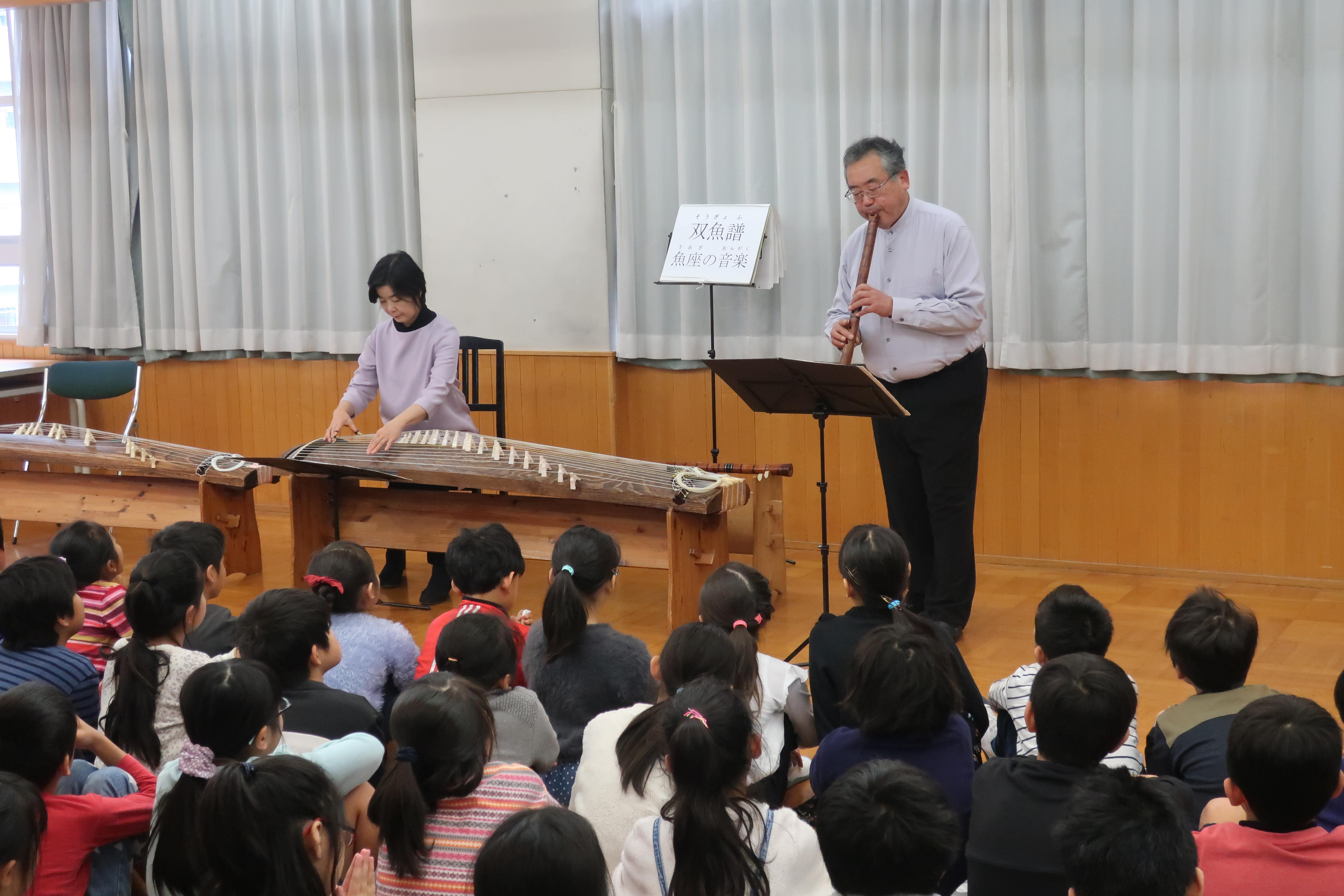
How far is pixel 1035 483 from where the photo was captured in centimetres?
496

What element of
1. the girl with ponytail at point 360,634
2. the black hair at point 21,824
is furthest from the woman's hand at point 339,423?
the black hair at point 21,824

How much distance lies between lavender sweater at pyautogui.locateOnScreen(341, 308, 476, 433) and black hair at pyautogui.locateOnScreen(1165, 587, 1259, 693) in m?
2.85

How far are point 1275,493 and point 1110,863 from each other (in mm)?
3604

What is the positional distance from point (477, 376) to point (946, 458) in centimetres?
221

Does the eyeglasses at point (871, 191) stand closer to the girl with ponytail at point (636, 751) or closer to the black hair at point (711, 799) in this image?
the girl with ponytail at point (636, 751)

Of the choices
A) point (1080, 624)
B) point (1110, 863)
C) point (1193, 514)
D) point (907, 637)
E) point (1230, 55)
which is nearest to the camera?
point (1110, 863)

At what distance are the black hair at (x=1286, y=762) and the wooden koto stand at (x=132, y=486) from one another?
3753 millimetres

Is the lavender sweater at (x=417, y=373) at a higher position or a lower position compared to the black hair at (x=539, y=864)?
higher

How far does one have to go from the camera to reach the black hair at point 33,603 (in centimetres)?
240

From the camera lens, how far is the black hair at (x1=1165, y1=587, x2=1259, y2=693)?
2125 mm

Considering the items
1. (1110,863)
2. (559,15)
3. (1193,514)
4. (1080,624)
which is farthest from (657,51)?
(1110,863)

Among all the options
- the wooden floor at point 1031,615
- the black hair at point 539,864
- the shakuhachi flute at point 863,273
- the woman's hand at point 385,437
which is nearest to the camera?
the black hair at point 539,864

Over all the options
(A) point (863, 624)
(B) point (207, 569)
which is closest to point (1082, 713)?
(A) point (863, 624)

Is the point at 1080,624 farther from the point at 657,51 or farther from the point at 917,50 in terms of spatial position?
the point at 657,51
